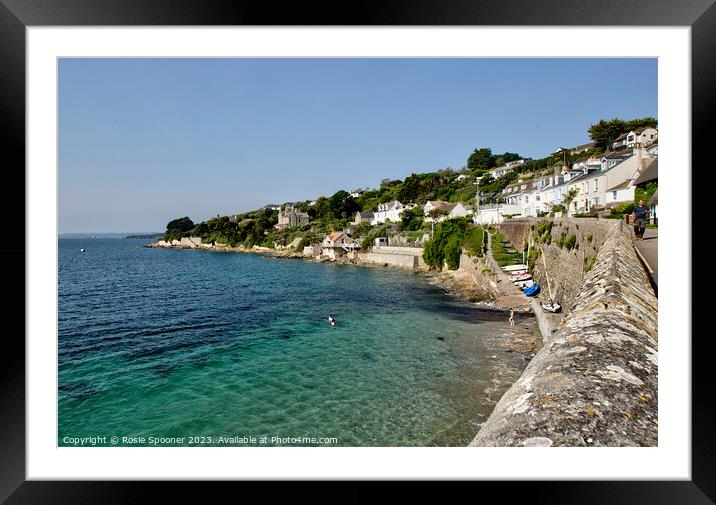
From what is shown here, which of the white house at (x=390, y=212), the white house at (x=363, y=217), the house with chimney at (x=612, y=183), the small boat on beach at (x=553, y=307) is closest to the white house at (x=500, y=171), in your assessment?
the white house at (x=390, y=212)

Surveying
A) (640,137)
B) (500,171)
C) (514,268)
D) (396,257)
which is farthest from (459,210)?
(640,137)

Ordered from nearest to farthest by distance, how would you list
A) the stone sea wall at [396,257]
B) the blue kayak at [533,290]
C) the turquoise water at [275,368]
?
the turquoise water at [275,368]
the blue kayak at [533,290]
the stone sea wall at [396,257]

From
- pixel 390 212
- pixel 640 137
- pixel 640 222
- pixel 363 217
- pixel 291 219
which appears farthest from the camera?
pixel 291 219

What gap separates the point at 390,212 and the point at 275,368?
47.2m

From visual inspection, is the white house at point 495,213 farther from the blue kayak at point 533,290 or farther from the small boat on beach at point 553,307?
the small boat on beach at point 553,307

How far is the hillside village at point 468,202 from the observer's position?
1237 cm

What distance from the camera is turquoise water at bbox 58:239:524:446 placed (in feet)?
22.1

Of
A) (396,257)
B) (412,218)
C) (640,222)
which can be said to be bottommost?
(396,257)

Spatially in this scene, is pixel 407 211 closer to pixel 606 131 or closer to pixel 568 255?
pixel 606 131

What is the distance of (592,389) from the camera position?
200cm
